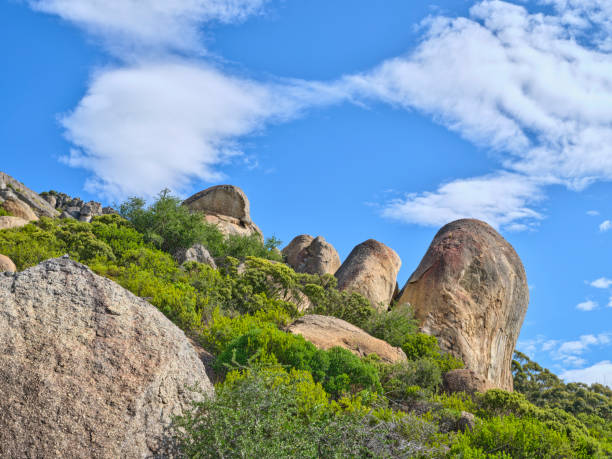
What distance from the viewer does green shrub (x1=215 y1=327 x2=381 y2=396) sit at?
9.95 metres

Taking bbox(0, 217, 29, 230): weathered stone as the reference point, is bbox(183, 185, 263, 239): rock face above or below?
above

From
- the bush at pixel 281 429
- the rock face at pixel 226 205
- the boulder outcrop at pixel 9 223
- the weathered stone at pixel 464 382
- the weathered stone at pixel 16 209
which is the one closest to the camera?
the bush at pixel 281 429

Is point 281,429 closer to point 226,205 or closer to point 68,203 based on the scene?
point 226,205

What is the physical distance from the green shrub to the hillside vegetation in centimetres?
2

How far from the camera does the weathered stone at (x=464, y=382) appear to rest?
11898mm

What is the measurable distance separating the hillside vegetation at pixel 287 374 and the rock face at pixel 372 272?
8.71 feet

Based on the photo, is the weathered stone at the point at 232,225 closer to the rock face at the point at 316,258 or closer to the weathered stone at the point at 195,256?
the rock face at the point at 316,258

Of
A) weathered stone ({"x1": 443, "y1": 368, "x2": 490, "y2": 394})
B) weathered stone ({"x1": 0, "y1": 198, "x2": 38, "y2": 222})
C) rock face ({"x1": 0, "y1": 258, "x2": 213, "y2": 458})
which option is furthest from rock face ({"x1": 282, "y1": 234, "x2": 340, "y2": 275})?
rock face ({"x1": 0, "y1": 258, "x2": 213, "y2": 458})

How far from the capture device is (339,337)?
12.7 m

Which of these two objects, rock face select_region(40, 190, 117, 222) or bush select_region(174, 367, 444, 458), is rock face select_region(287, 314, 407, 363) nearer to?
bush select_region(174, 367, 444, 458)

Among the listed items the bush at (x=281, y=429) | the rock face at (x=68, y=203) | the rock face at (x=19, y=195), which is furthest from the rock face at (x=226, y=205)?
the bush at (x=281, y=429)

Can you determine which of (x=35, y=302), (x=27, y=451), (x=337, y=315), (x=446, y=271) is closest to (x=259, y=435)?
(x=27, y=451)

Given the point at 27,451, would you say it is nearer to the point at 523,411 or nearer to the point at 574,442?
the point at 574,442

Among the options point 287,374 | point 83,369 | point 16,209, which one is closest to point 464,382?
point 287,374
